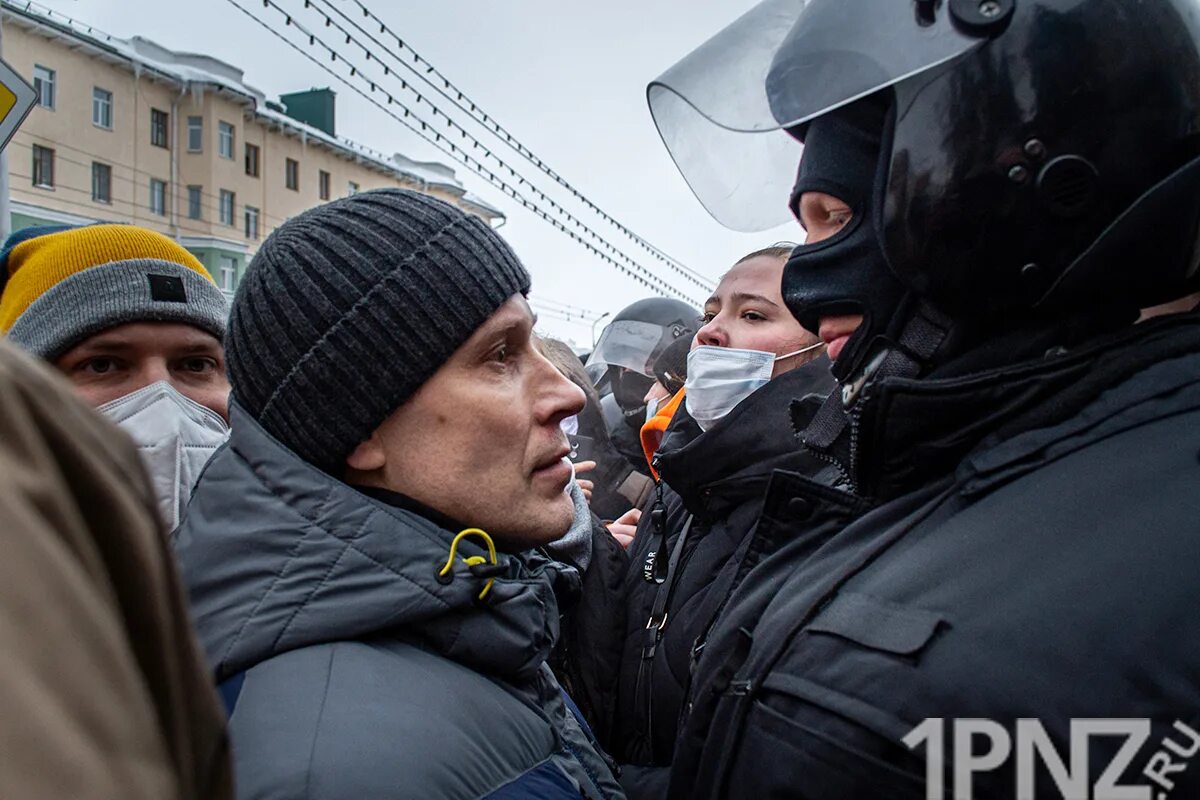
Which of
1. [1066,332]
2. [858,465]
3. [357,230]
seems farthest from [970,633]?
[357,230]

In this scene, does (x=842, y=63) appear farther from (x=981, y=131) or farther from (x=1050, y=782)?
(x=1050, y=782)

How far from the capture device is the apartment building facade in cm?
2952

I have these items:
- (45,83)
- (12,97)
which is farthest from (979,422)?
(45,83)

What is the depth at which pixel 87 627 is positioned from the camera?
415 mm

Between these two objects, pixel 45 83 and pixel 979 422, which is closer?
pixel 979 422

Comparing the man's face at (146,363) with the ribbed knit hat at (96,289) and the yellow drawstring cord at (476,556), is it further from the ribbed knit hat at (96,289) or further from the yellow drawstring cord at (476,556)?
the yellow drawstring cord at (476,556)

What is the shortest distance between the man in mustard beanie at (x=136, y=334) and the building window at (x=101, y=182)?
34.3 metres

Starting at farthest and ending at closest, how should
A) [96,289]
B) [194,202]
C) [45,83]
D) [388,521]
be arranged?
[194,202]
[45,83]
[96,289]
[388,521]

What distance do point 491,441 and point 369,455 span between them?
22cm

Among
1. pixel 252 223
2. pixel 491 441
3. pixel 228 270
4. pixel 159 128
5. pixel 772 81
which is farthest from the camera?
pixel 252 223

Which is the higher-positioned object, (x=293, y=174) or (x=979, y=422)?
(x=979, y=422)

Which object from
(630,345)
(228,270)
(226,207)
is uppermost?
(630,345)

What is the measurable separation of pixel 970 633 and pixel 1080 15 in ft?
3.47

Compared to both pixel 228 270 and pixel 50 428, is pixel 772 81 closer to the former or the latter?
pixel 50 428
